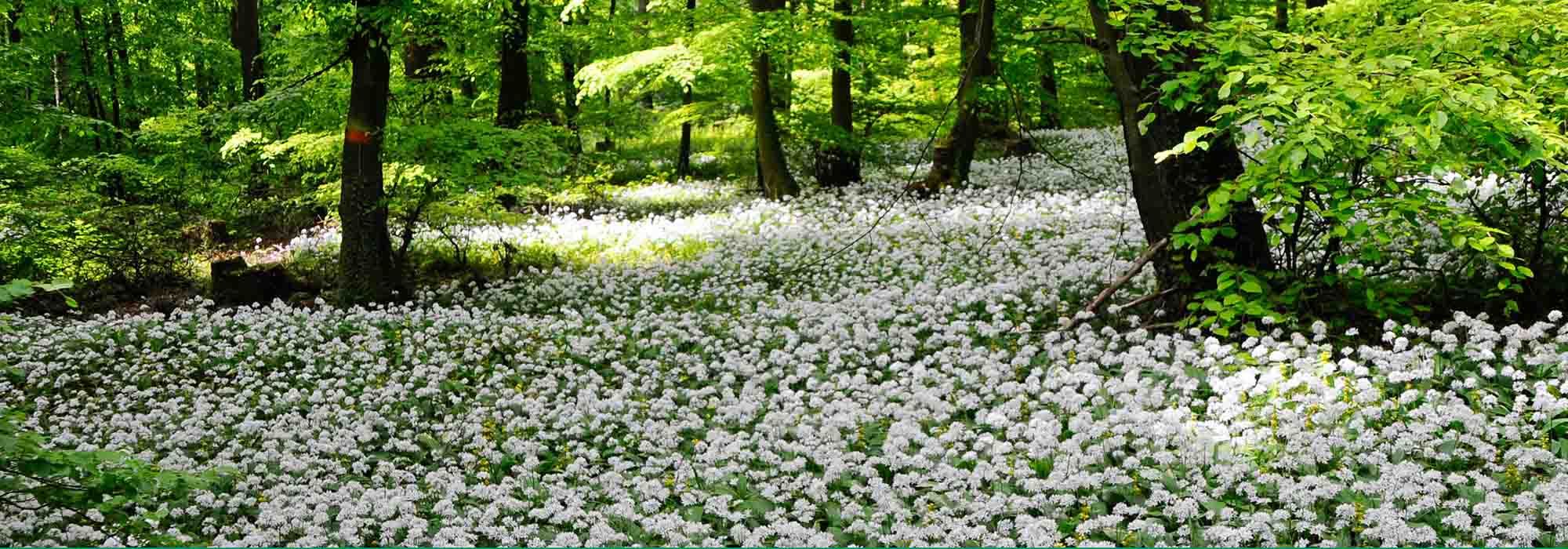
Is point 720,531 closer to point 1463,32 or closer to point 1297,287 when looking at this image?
point 1297,287

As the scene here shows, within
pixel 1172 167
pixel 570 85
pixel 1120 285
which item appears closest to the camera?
pixel 1172 167

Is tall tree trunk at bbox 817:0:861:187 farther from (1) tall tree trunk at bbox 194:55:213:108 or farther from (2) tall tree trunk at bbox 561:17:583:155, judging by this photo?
(1) tall tree trunk at bbox 194:55:213:108

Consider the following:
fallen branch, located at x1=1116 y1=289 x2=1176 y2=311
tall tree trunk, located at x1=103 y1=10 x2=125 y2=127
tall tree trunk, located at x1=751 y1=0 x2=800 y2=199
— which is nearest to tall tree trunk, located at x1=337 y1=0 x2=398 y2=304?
tall tree trunk, located at x1=751 y1=0 x2=800 y2=199

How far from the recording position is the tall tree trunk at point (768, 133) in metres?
16.3

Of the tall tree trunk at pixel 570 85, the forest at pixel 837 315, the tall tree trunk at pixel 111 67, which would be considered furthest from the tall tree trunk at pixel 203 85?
the forest at pixel 837 315

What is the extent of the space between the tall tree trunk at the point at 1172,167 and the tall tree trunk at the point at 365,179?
25.8 ft

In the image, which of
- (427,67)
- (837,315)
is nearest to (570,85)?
(427,67)

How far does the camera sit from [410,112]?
13727 millimetres

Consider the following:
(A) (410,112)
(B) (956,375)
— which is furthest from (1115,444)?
(A) (410,112)

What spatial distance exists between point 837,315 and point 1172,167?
3210mm

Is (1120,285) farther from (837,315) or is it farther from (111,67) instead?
(111,67)

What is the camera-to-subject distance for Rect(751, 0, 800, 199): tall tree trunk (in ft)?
53.5

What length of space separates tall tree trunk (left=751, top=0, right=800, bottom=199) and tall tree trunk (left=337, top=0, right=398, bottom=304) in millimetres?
6020

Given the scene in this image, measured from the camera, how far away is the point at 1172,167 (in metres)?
8.47
